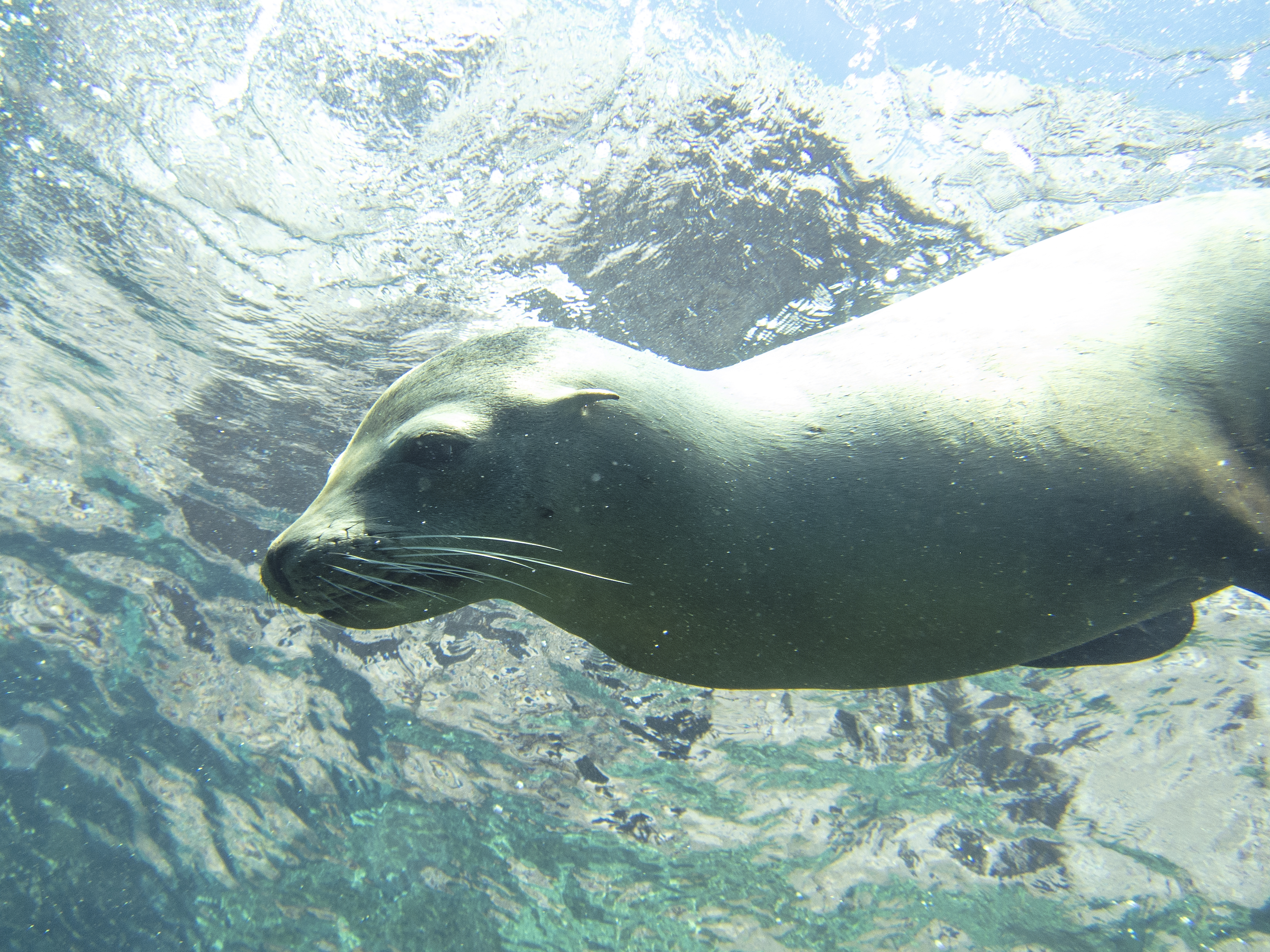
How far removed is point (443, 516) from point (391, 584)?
0.22 metres

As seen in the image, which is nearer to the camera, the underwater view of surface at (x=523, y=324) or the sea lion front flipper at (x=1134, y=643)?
the sea lion front flipper at (x=1134, y=643)

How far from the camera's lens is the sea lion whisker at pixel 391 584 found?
5.68ft

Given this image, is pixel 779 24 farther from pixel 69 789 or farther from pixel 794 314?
pixel 69 789

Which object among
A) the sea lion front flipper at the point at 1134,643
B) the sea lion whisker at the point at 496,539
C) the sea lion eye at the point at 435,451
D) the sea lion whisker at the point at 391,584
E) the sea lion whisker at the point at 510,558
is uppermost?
the sea lion eye at the point at 435,451

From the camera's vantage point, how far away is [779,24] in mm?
5633

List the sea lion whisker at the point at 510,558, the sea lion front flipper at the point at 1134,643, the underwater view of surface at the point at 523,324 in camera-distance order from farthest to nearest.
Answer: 1. the underwater view of surface at the point at 523,324
2. the sea lion front flipper at the point at 1134,643
3. the sea lion whisker at the point at 510,558

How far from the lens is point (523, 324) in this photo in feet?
22.8

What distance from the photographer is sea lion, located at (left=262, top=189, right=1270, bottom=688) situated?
5.95ft

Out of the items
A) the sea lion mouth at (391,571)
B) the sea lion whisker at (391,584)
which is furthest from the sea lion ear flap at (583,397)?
the sea lion whisker at (391,584)

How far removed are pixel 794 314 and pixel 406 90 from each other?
4.16m

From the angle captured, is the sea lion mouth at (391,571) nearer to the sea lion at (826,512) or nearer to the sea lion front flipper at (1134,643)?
the sea lion at (826,512)

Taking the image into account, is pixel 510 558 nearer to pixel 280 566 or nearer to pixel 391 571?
pixel 391 571

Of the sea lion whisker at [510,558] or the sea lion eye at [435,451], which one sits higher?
the sea lion eye at [435,451]

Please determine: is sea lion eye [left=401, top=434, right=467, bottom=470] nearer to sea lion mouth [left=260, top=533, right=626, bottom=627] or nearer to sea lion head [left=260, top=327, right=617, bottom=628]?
sea lion head [left=260, top=327, right=617, bottom=628]
